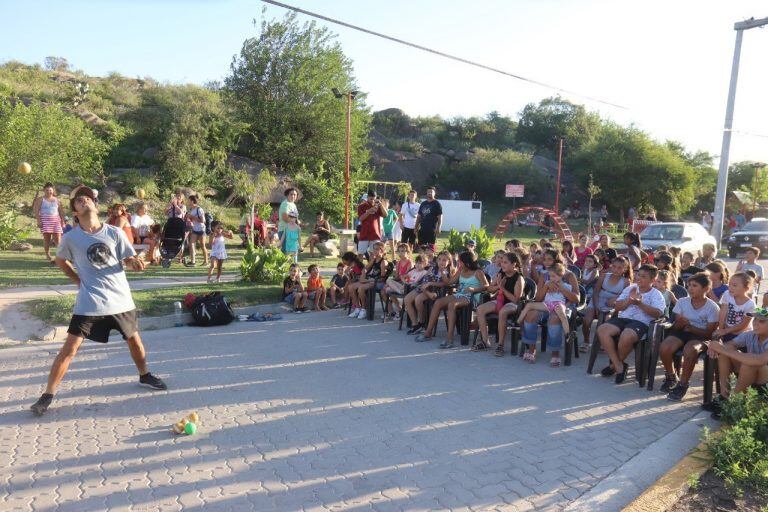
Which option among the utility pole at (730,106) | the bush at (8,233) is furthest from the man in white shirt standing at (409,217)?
the utility pole at (730,106)

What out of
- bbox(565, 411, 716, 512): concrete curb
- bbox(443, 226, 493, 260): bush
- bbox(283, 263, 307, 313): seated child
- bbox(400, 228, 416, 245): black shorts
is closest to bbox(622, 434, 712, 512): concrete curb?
bbox(565, 411, 716, 512): concrete curb

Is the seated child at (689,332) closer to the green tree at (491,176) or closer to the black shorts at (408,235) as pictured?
the black shorts at (408,235)

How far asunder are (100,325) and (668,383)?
5899mm

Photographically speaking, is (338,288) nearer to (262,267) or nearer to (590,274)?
(262,267)

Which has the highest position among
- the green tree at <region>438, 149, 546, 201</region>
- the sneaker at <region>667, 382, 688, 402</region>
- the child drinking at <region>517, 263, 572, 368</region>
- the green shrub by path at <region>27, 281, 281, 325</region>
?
the green tree at <region>438, 149, 546, 201</region>

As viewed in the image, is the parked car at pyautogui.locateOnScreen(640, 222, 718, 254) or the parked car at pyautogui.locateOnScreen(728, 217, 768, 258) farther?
the parked car at pyautogui.locateOnScreen(728, 217, 768, 258)

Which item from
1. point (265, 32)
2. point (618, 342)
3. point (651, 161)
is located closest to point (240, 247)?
point (618, 342)

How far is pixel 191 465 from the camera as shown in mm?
4402

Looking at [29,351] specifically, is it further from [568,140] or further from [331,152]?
[568,140]

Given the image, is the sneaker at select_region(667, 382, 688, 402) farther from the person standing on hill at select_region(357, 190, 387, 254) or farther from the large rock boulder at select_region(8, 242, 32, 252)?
the large rock boulder at select_region(8, 242, 32, 252)

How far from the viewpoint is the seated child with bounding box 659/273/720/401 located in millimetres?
6367

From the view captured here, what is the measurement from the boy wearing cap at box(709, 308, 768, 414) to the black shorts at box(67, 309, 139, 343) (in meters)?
5.60

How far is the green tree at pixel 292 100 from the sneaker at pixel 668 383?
27.4 m

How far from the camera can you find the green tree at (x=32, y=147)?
54.9 ft
